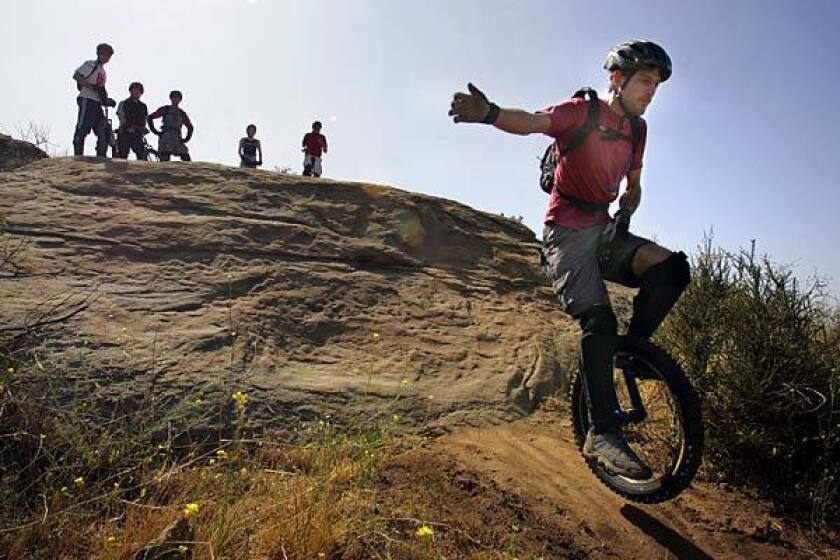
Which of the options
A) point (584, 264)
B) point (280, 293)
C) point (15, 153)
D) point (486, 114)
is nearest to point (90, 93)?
point (15, 153)

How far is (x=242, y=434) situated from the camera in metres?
3.41

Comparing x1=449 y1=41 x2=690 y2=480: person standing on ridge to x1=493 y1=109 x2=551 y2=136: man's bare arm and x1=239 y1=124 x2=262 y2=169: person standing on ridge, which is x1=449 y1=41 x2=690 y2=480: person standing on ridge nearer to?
x1=493 y1=109 x2=551 y2=136: man's bare arm

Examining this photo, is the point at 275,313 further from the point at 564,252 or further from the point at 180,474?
the point at 564,252

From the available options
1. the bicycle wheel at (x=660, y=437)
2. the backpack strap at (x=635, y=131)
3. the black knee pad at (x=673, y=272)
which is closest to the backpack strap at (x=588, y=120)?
the backpack strap at (x=635, y=131)

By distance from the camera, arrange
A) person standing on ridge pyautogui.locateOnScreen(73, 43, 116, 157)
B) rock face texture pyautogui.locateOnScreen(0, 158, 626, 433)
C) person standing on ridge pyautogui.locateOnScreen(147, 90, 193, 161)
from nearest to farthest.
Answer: rock face texture pyautogui.locateOnScreen(0, 158, 626, 433)
person standing on ridge pyautogui.locateOnScreen(73, 43, 116, 157)
person standing on ridge pyautogui.locateOnScreen(147, 90, 193, 161)

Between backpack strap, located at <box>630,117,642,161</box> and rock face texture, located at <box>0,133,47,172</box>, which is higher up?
backpack strap, located at <box>630,117,642,161</box>

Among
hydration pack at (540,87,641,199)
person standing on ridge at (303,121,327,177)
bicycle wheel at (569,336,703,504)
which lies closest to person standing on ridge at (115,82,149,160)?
person standing on ridge at (303,121,327,177)

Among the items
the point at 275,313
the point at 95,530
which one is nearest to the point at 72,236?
the point at 275,313

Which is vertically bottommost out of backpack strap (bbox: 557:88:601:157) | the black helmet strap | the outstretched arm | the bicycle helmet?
the outstretched arm

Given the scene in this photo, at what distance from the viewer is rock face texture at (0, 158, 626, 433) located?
13.0 feet

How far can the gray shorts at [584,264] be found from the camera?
316 cm

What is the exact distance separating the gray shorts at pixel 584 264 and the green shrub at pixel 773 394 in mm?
1034

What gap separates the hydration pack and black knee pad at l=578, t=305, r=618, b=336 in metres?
0.59

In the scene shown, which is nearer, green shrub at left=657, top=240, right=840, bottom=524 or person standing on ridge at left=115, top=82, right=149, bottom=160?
green shrub at left=657, top=240, right=840, bottom=524
